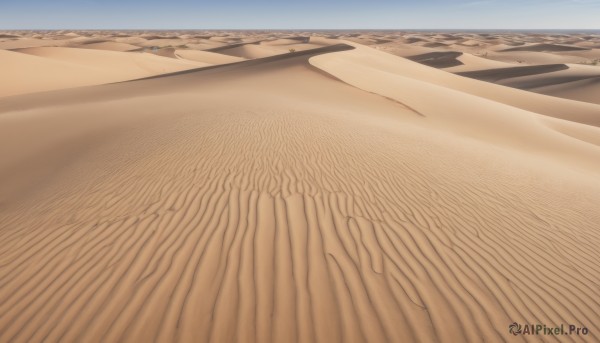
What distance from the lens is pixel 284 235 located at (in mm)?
3701

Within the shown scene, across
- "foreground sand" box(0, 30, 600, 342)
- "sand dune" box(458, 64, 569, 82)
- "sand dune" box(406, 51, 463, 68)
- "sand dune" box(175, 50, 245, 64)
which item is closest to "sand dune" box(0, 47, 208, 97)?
"sand dune" box(175, 50, 245, 64)

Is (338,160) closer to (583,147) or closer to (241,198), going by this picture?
(241,198)

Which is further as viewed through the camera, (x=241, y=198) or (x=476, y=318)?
Result: (x=241, y=198)

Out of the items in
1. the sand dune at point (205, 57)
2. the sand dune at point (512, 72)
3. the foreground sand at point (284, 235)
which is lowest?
the sand dune at point (512, 72)

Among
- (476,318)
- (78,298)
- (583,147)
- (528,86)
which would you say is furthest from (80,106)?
(528,86)

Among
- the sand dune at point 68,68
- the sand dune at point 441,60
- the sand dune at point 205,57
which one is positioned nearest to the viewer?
the sand dune at point 68,68

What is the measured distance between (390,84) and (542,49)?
2410 inches

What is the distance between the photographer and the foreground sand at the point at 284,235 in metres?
2.70

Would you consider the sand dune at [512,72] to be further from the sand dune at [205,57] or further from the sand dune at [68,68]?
the sand dune at [68,68]

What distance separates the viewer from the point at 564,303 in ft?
10.2

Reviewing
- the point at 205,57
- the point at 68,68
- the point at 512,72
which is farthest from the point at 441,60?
the point at 68,68

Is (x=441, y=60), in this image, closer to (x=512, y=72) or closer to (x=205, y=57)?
(x=512, y=72)

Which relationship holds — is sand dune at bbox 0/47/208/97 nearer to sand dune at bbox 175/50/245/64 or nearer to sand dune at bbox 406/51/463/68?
sand dune at bbox 175/50/245/64

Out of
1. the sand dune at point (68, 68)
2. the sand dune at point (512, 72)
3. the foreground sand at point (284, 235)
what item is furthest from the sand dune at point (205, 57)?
the foreground sand at point (284, 235)
